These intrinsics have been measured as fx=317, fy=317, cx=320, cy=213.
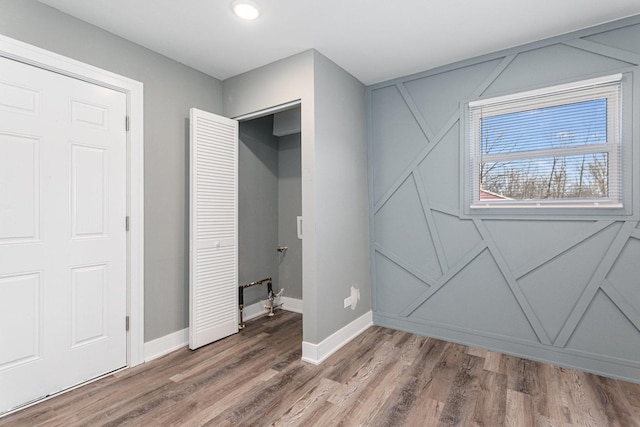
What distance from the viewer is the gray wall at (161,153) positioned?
2400 mm

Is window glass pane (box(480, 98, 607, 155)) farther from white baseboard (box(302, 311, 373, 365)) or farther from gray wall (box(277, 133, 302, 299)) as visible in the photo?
gray wall (box(277, 133, 302, 299))

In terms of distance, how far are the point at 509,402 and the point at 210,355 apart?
7.41ft

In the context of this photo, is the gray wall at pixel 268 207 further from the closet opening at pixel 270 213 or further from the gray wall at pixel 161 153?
the gray wall at pixel 161 153

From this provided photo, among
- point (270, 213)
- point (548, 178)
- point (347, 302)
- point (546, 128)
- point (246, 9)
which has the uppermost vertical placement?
point (246, 9)

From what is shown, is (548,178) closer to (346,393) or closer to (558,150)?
(558,150)

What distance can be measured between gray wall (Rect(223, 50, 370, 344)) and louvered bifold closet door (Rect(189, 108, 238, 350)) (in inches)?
16.3

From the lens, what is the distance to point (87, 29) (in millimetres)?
2299

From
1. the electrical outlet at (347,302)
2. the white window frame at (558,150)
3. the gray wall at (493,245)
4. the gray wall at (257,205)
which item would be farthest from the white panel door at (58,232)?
the white window frame at (558,150)

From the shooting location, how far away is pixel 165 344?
2.74 m

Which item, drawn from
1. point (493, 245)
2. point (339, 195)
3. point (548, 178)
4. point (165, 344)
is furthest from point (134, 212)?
point (548, 178)

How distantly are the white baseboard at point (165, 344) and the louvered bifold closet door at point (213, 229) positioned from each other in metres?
0.14

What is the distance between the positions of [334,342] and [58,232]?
226cm

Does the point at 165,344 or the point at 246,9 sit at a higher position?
the point at 246,9

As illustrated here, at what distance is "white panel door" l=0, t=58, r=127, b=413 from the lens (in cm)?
195
